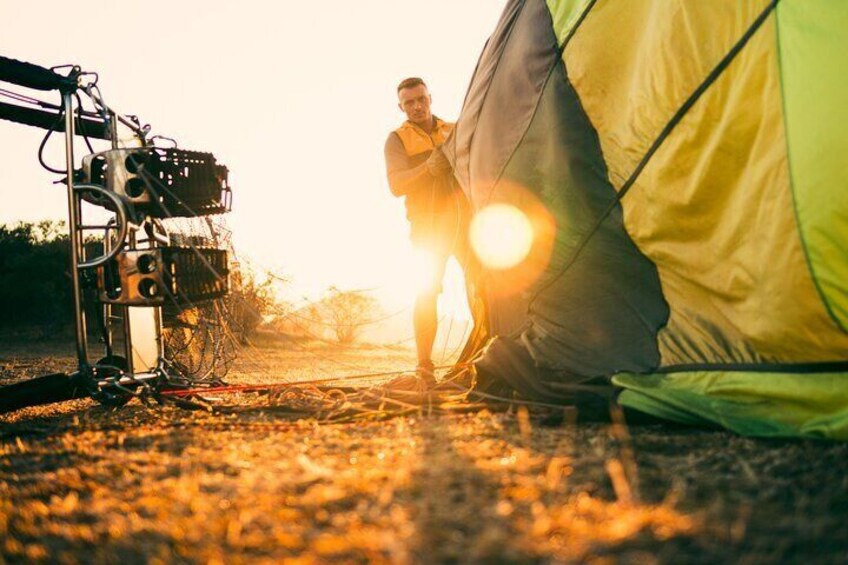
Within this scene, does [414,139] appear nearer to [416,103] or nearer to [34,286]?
[416,103]

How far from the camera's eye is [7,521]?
48.9 inches

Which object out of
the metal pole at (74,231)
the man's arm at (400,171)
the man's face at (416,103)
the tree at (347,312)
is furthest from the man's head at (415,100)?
the tree at (347,312)

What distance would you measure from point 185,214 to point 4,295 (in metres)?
8.47

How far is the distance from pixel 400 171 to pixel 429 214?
0.34 meters

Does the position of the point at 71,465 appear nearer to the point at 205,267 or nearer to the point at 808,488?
the point at 205,267

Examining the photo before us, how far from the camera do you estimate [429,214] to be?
149 inches

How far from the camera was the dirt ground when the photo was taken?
1.02 m

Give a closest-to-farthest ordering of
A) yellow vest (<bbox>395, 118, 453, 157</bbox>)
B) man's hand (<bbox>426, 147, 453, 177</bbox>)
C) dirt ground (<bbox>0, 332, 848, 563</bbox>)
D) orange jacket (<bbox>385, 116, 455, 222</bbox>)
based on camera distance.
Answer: dirt ground (<bbox>0, 332, 848, 563</bbox>) → man's hand (<bbox>426, 147, 453, 177</bbox>) → orange jacket (<bbox>385, 116, 455, 222</bbox>) → yellow vest (<bbox>395, 118, 453, 157</bbox>)

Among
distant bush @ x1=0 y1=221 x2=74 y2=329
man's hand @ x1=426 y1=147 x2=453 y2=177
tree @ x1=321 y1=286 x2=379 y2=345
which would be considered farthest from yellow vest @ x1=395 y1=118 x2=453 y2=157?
distant bush @ x1=0 y1=221 x2=74 y2=329

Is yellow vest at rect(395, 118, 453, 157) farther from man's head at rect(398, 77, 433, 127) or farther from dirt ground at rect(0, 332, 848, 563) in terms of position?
dirt ground at rect(0, 332, 848, 563)

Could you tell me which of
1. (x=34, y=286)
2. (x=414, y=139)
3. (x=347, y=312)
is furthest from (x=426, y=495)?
(x=34, y=286)

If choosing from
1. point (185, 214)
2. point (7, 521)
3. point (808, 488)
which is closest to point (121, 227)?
point (185, 214)

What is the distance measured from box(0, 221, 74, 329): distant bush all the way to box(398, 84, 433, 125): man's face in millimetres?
7460

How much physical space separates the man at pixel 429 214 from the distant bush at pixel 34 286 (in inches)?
295
